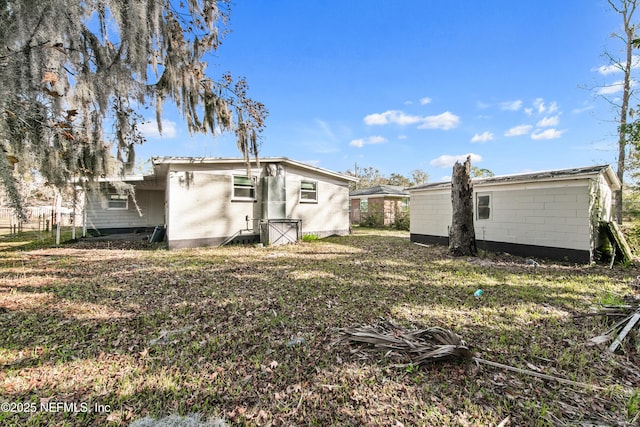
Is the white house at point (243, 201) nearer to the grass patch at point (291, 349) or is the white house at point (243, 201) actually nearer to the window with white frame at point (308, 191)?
the window with white frame at point (308, 191)

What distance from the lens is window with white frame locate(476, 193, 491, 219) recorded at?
9062mm

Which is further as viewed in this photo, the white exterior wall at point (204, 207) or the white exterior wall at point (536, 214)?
the white exterior wall at point (204, 207)

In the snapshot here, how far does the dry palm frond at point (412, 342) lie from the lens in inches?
97.3

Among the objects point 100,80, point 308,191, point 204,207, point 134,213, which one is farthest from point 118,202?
point 100,80

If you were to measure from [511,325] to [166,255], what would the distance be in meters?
8.29

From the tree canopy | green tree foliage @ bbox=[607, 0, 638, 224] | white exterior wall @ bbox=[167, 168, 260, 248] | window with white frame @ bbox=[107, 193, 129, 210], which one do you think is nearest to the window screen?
window with white frame @ bbox=[107, 193, 129, 210]

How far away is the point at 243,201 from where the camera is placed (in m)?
10.4

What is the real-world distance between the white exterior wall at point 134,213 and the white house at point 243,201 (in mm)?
92

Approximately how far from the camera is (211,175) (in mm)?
9828

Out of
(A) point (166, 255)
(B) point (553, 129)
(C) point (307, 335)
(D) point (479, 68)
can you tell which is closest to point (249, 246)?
(A) point (166, 255)

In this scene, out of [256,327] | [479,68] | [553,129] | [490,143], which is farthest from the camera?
[490,143]

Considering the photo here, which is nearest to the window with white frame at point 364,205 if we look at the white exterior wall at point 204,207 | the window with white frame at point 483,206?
the window with white frame at point 483,206

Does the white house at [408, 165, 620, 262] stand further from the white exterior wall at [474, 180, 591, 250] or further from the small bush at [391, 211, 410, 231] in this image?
the small bush at [391, 211, 410, 231]

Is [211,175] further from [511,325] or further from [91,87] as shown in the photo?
[511,325]
